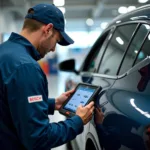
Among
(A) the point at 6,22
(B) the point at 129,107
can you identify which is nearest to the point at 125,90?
(B) the point at 129,107

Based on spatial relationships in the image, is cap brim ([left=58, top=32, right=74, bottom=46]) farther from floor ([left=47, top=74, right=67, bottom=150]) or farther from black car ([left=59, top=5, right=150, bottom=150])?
floor ([left=47, top=74, right=67, bottom=150])

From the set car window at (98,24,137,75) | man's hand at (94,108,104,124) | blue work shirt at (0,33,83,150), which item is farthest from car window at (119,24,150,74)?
blue work shirt at (0,33,83,150)

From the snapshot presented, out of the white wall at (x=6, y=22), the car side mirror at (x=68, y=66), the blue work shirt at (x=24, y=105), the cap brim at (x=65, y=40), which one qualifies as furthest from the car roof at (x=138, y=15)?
the white wall at (x=6, y=22)

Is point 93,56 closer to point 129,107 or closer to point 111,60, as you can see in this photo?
point 111,60

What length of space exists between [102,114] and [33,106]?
0.48 metres

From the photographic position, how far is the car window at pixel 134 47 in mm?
1992

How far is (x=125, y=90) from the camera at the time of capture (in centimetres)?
175

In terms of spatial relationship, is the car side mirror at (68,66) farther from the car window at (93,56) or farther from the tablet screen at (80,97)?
the tablet screen at (80,97)

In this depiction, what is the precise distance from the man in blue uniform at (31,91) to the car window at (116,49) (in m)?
0.60

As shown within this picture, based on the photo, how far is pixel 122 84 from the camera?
1.85 meters

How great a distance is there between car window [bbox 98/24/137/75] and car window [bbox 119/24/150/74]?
105mm

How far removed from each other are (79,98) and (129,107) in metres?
0.63

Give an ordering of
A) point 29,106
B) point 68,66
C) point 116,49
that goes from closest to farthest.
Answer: point 29,106, point 116,49, point 68,66

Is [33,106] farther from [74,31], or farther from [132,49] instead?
[74,31]
